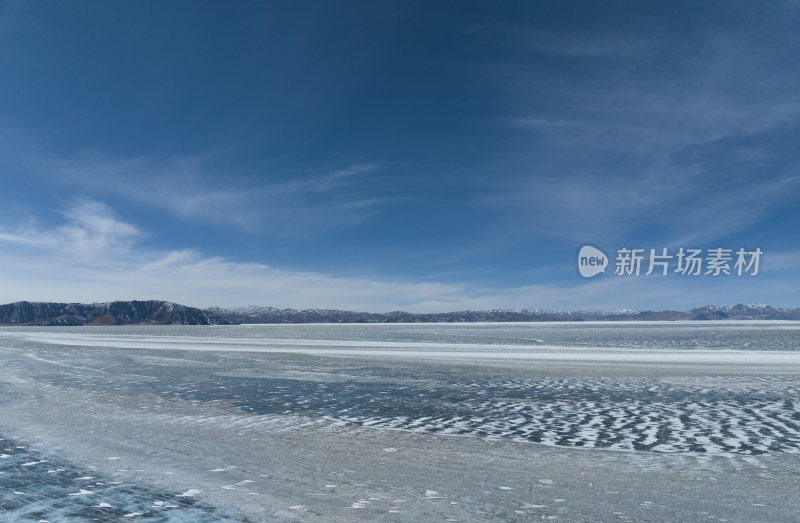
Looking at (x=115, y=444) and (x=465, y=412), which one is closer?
(x=115, y=444)

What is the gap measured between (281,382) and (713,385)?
38.1ft

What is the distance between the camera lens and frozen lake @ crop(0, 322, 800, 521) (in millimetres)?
4621

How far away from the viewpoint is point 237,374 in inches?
629

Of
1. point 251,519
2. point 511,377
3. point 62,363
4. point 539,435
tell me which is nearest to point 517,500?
point 251,519

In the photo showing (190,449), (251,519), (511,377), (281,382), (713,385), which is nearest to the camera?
(251,519)

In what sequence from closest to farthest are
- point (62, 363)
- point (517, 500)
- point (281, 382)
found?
point (517, 500) < point (281, 382) < point (62, 363)

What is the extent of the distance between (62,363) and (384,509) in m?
20.3

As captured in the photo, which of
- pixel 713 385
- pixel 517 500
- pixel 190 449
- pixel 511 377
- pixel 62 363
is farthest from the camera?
pixel 62 363

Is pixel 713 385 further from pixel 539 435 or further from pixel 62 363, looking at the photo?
pixel 62 363

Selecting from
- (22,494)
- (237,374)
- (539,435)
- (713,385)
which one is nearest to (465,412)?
(539,435)

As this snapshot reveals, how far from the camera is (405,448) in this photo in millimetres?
6770

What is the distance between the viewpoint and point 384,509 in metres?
4.48

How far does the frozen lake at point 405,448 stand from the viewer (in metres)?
4.62

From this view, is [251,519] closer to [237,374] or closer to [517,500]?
[517,500]
